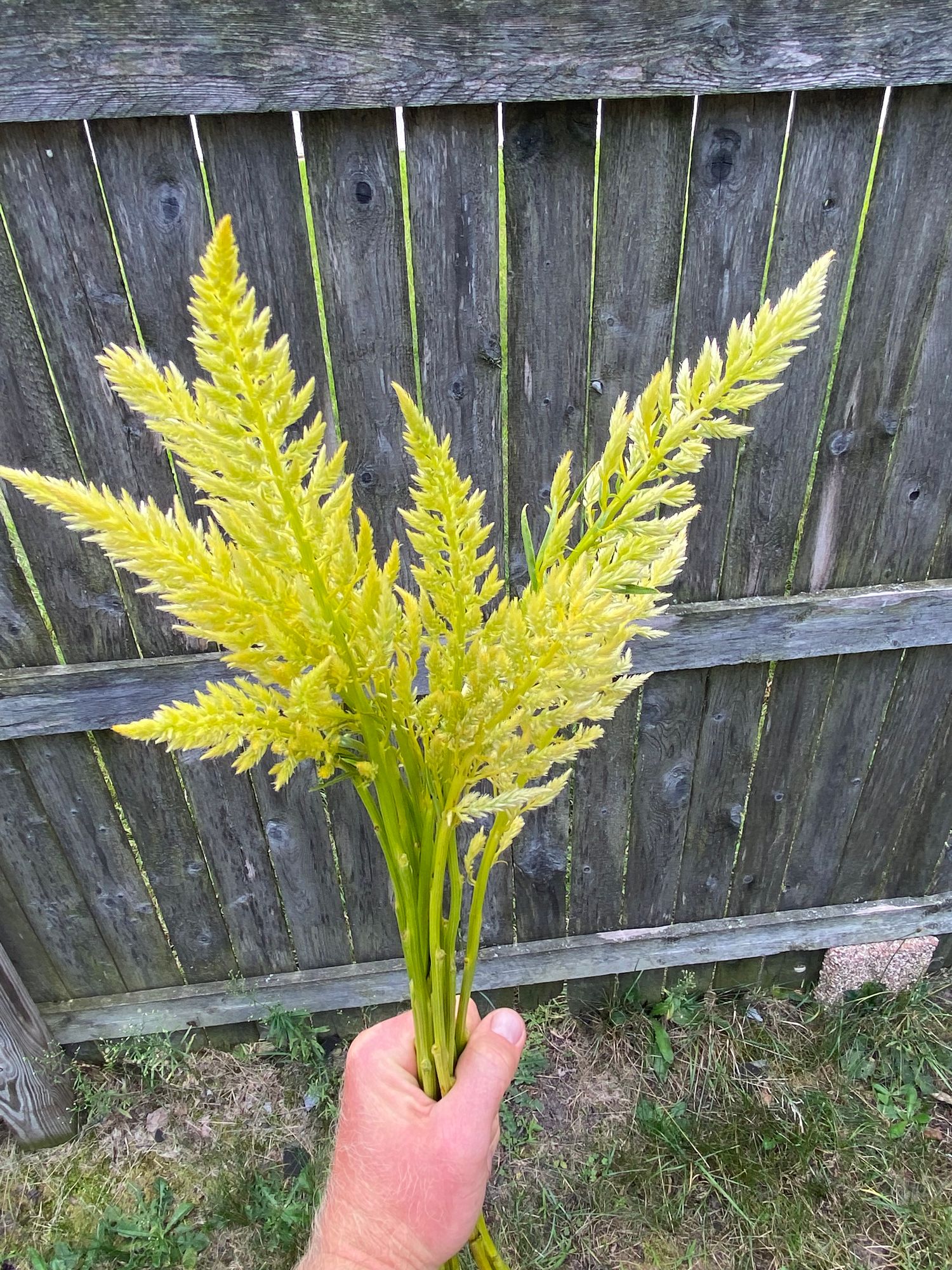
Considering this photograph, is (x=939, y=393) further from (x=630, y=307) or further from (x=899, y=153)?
(x=630, y=307)

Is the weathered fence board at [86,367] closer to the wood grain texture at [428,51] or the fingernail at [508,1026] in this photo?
the wood grain texture at [428,51]

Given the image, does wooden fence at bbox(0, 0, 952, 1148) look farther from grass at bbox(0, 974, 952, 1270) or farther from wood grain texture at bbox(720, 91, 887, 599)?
grass at bbox(0, 974, 952, 1270)

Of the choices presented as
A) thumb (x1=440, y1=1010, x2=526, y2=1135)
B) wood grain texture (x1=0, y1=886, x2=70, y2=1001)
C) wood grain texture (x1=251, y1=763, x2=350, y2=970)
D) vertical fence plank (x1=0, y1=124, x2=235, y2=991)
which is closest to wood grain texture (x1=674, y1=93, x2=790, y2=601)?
vertical fence plank (x1=0, y1=124, x2=235, y2=991)

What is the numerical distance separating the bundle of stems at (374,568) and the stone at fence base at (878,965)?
2473 millimetres

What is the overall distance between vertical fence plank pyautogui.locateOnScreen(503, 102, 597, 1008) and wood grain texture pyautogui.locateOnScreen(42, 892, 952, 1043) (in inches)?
56.9

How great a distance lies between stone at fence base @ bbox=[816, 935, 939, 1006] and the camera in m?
2.74

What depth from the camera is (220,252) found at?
50 cm

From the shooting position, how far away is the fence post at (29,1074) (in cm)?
226

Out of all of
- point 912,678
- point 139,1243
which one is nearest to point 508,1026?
point 912,678

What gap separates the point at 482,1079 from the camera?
1.12 m

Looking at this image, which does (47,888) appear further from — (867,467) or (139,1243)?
(867,467)

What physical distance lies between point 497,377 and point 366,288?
33cm

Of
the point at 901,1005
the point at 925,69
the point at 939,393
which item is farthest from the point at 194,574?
the point at 901,1005

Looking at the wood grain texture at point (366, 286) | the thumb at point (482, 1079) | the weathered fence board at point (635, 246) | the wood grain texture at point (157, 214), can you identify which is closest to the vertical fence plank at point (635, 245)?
the weathered fence board at point (635, 246)
